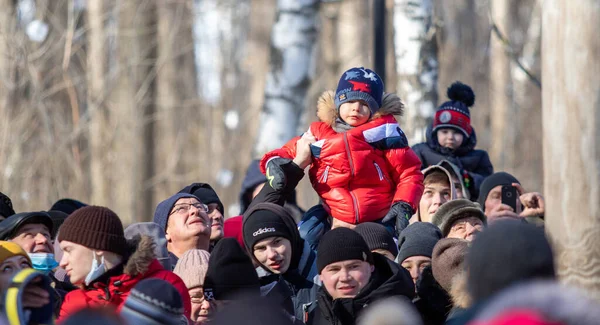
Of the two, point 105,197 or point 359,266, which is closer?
point 359,266

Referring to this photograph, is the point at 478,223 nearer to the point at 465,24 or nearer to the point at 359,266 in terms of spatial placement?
the point at 359,266

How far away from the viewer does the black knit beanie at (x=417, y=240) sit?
5723mm

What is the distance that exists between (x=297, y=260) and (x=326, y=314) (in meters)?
0.66

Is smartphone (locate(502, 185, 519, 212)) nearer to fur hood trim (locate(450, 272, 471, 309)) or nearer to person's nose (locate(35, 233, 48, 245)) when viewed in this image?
fur hood trim (locate(450, 272, 471, 309))

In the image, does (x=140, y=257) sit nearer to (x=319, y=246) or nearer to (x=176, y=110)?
(x=319, y=246)

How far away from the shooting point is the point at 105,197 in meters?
15.7

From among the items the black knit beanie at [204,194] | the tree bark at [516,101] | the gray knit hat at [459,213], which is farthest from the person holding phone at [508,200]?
the tree bark at [516,101]

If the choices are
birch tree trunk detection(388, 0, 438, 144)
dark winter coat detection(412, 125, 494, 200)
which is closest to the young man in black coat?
dark winter coat detection(412, 125, 494, 200)

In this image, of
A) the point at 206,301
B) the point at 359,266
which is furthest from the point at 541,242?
the point at 206,301

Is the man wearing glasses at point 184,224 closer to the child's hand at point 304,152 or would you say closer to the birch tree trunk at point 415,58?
the child's hand at point 304,152

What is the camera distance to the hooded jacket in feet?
17.3

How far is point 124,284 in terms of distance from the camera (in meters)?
4.79

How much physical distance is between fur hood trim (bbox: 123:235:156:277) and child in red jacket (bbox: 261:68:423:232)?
1.31 meters

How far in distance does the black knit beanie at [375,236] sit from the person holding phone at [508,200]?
3.71 ft
